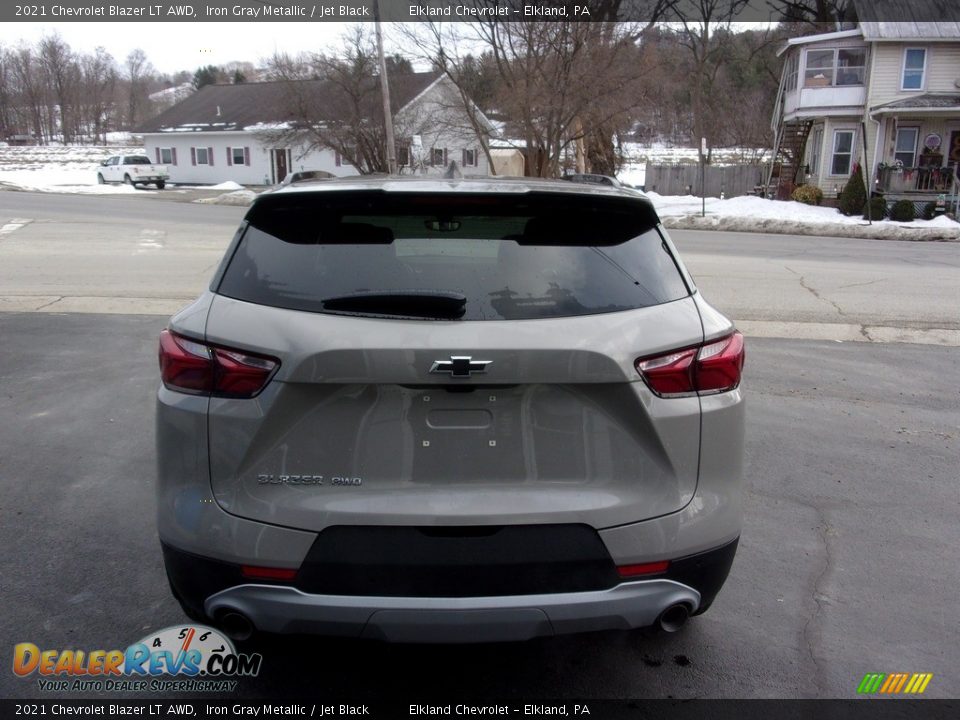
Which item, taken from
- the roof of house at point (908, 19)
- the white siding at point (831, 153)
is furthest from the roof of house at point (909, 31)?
the white siding at point (831, 153)

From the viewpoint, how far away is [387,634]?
248cm

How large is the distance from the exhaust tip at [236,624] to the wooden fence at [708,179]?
39385 mm

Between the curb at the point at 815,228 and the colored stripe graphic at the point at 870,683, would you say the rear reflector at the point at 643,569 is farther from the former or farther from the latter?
the curb at the point at 815,228

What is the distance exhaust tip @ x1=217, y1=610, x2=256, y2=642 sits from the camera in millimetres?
2578

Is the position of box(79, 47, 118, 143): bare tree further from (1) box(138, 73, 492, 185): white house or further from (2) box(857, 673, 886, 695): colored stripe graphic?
(2) box(857, 673, 886, 695): colored stripe graphic

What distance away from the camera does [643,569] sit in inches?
102

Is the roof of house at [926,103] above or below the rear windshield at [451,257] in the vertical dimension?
above

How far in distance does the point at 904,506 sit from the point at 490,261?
3347 millimetres

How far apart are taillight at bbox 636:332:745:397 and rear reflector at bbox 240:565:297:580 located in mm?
1255

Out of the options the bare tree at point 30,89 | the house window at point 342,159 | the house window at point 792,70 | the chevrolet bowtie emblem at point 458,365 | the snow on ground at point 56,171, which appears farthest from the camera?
the bare tree at point 30,89

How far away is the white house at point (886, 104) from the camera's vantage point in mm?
31125

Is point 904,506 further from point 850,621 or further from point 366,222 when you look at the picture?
point 366,222

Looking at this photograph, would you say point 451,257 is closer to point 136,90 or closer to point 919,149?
point 919,149

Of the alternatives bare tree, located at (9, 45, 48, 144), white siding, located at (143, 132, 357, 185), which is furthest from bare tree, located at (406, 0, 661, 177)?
bare tree, located at (9, 45, 48, 144)
